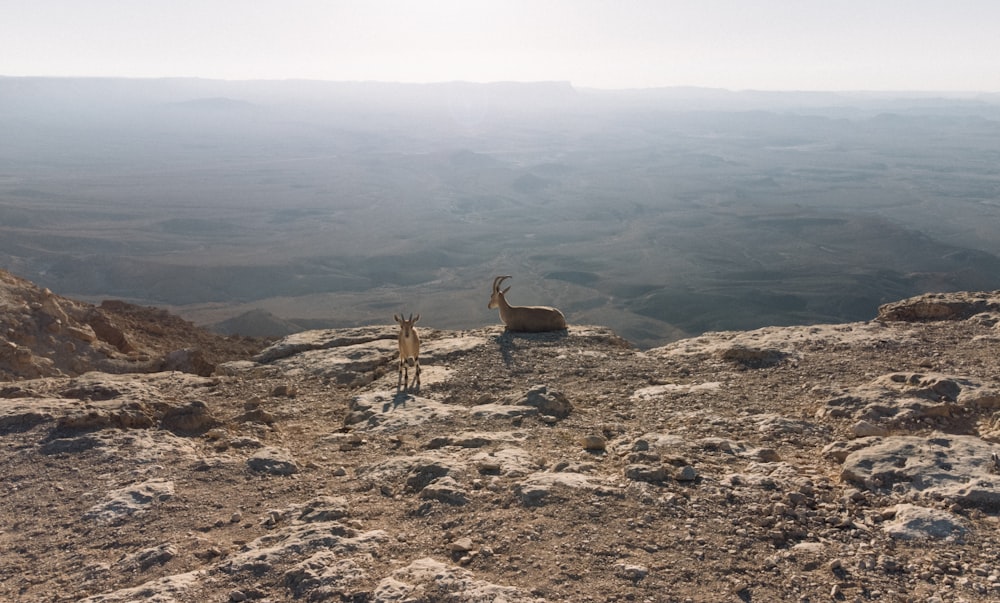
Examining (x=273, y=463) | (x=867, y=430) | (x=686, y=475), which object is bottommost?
(x=273, y=463)

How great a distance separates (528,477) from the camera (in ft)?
19.6

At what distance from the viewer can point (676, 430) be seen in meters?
7.25

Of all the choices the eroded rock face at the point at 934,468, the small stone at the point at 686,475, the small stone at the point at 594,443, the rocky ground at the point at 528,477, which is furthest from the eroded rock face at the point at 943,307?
the small stone at the point at 686,475

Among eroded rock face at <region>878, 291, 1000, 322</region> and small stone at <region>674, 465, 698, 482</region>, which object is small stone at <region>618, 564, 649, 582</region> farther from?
eroded rock face at <region>878, 291, 1000, 322</region>

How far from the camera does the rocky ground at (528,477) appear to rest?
4609mm

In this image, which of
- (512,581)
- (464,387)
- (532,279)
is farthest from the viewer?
(532,279)

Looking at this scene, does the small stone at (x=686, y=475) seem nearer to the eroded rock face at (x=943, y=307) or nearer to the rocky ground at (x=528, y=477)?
the rocky ground at (x=528, y=477)

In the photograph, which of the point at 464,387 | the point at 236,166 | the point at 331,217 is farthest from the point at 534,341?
the point at 236,166

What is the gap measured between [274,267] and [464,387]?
65.2 meters

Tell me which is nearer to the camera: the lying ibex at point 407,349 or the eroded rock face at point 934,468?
the eroded rock face at point 934,468

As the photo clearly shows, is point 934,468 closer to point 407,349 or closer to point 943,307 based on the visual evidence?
point 407,349

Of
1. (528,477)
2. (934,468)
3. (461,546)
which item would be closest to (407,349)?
(528,477)

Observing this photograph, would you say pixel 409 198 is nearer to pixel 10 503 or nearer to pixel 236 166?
pixel 236 166

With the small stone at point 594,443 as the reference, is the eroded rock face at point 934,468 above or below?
above
